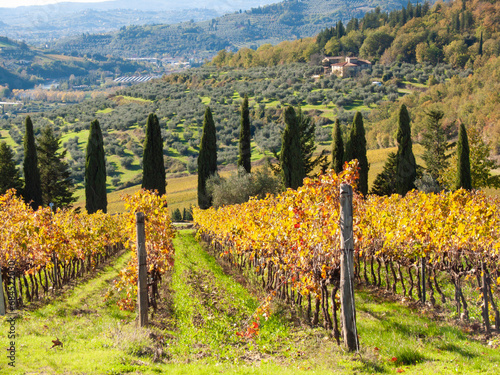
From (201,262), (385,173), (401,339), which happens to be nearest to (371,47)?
(385,173)

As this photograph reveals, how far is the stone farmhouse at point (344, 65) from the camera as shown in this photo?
5320 inches

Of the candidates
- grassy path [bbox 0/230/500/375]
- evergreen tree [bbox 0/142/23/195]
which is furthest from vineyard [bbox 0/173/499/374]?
evergreen tree [bbox 0/142/23/195]

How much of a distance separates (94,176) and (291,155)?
17712 millimetres

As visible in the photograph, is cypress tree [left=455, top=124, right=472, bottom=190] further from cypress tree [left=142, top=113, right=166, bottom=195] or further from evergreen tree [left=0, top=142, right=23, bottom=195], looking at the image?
evergreen tree [left=0, top=142, right=23, bottom=195]

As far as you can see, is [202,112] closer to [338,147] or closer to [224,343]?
[338,147]

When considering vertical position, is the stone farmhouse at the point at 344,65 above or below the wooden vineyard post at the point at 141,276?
above

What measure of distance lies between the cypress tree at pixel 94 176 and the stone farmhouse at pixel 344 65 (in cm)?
10676

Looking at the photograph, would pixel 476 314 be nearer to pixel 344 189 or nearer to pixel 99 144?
pixel 344 189

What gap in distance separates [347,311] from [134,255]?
21.0 feet

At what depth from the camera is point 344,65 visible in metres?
136

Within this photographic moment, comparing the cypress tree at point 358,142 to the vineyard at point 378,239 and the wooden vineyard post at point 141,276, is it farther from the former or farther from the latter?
the wooden vineyard post at point 141,276

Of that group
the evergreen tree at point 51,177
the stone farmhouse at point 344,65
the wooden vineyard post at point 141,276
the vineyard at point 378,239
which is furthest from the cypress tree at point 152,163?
the stone farmhouse at point 344,65

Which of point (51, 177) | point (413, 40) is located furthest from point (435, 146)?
point (413, 40)

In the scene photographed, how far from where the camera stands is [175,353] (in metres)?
8.81
